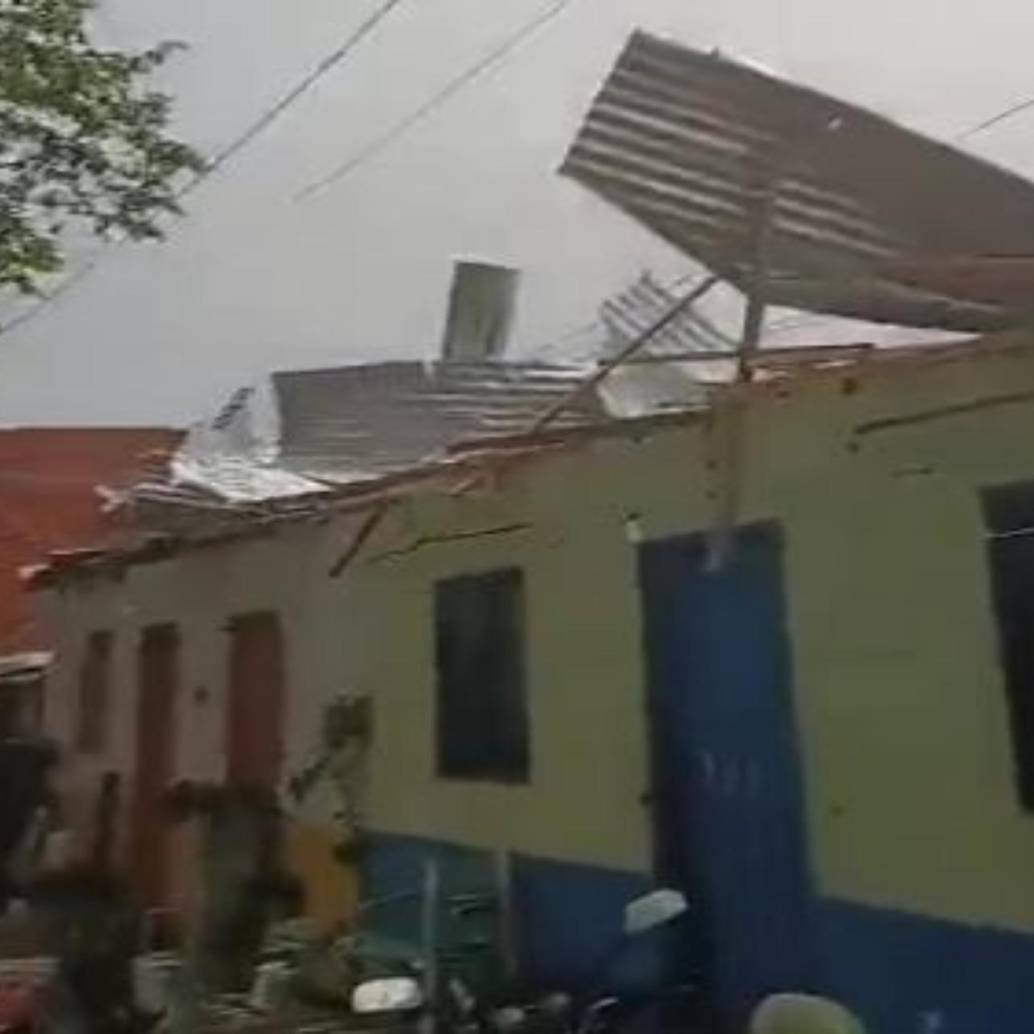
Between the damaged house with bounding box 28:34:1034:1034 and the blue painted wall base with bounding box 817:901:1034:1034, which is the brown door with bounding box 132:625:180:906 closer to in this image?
the damaged house with bounding box 28:34:1034:1034

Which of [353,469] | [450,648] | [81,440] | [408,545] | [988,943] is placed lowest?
[988,943]

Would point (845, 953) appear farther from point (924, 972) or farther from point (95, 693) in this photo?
point (95, 693)

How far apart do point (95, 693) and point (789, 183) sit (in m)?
10.8

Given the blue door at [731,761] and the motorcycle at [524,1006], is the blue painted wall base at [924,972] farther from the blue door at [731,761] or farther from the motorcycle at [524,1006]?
the motorcycle at [524,1006]

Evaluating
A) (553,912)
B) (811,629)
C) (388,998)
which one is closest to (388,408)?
(553,912)

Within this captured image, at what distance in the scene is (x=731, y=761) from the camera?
7.78 m

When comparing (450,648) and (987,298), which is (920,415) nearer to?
(987,298)

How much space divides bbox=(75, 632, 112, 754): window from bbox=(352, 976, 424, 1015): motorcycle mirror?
7477 mm

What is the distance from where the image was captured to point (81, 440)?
25.6 meters

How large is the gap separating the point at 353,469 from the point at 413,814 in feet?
12.7

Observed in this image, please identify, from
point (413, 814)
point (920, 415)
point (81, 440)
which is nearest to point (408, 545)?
point (413, 814)

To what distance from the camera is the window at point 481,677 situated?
9.32m

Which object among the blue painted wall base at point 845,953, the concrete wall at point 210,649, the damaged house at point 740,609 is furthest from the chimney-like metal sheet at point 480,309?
the blue painted wall base at point 845,953

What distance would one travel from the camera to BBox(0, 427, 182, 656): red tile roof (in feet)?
81.0
